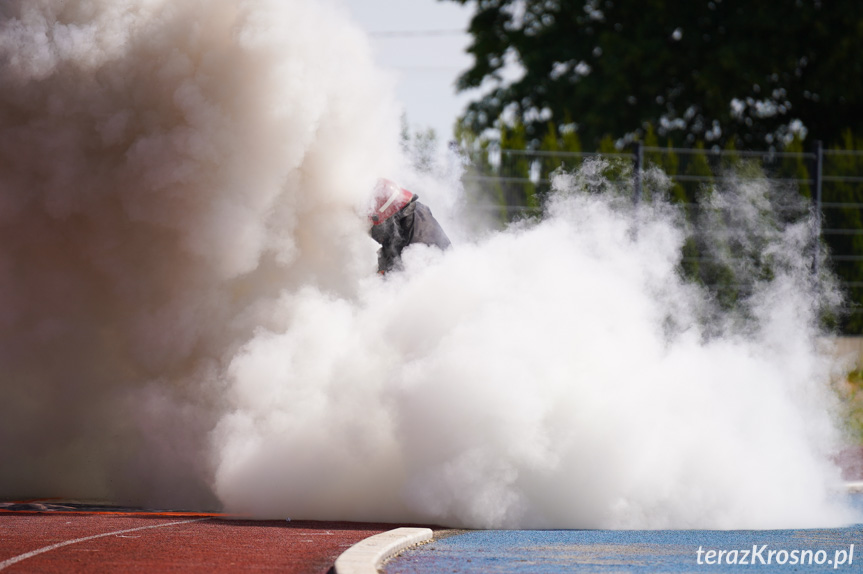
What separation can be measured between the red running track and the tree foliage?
56.3 ft

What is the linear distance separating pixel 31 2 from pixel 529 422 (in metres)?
5.49

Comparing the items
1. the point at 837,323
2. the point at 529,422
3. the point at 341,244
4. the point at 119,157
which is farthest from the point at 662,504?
the point at 837,323

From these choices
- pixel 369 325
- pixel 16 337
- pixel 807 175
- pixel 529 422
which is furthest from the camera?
pixel 807 175

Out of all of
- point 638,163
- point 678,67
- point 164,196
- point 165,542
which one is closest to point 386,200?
point 164,196

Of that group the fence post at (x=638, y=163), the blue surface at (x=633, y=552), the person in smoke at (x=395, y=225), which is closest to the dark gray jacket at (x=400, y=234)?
the person in smoke at (x=395, y=225)

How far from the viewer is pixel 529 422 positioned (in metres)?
8.61

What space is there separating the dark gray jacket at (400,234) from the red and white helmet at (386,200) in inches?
1.6

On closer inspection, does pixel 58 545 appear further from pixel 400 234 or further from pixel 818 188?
pixel 818 188

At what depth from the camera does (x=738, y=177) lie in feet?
56.9

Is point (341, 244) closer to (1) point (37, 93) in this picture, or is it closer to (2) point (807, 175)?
(1) point (37, 93)

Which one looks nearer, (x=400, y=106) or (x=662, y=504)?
(x=662, y=504)

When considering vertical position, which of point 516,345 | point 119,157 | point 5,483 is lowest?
point 5,483

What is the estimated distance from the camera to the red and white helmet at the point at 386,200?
33.9 ft

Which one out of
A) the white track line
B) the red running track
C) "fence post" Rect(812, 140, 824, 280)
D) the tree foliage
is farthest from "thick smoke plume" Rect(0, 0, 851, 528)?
the tree foliage
